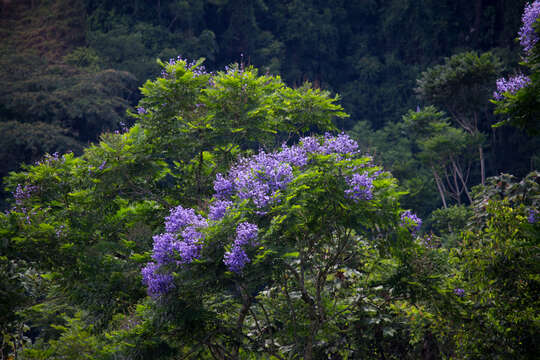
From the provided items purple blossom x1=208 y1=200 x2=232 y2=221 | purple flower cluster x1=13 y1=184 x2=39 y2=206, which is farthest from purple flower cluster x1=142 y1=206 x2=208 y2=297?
purple flower cluster x1=13 y1=184 x2=39 y2=206

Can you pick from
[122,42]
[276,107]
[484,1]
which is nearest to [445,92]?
[484,1]

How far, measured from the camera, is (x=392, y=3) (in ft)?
97.9

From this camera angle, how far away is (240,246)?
441cm

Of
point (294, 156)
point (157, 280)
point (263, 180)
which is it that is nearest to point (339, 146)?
point (294, 156)

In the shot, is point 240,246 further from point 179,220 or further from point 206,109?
point 206,109

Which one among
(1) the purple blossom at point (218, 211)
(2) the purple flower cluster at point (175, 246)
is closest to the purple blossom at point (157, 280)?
(2) the purple flower cluster at point (175, 246)

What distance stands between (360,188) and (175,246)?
2.03 metres

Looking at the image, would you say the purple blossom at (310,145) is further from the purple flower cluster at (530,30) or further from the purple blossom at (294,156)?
the purple flower cluster at (530,30)

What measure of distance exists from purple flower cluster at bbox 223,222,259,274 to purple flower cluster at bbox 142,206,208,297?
1.32 feet

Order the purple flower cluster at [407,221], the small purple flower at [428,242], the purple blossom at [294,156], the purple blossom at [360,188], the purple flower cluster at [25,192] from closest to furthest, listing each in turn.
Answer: the purple blossom at [360,188] < the purple blossom at [294,156] < the purple flower cluster at [407,221] < the small purple flower at [428,242] < the purple flower cluster at [25,192]

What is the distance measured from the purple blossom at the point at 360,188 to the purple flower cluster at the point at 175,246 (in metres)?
1.59

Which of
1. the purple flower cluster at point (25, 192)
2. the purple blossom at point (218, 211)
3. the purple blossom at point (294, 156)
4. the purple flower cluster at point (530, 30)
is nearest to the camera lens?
the purple blossom at point (218, 211)

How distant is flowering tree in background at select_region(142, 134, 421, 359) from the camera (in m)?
4.59

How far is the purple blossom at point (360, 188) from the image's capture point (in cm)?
492
